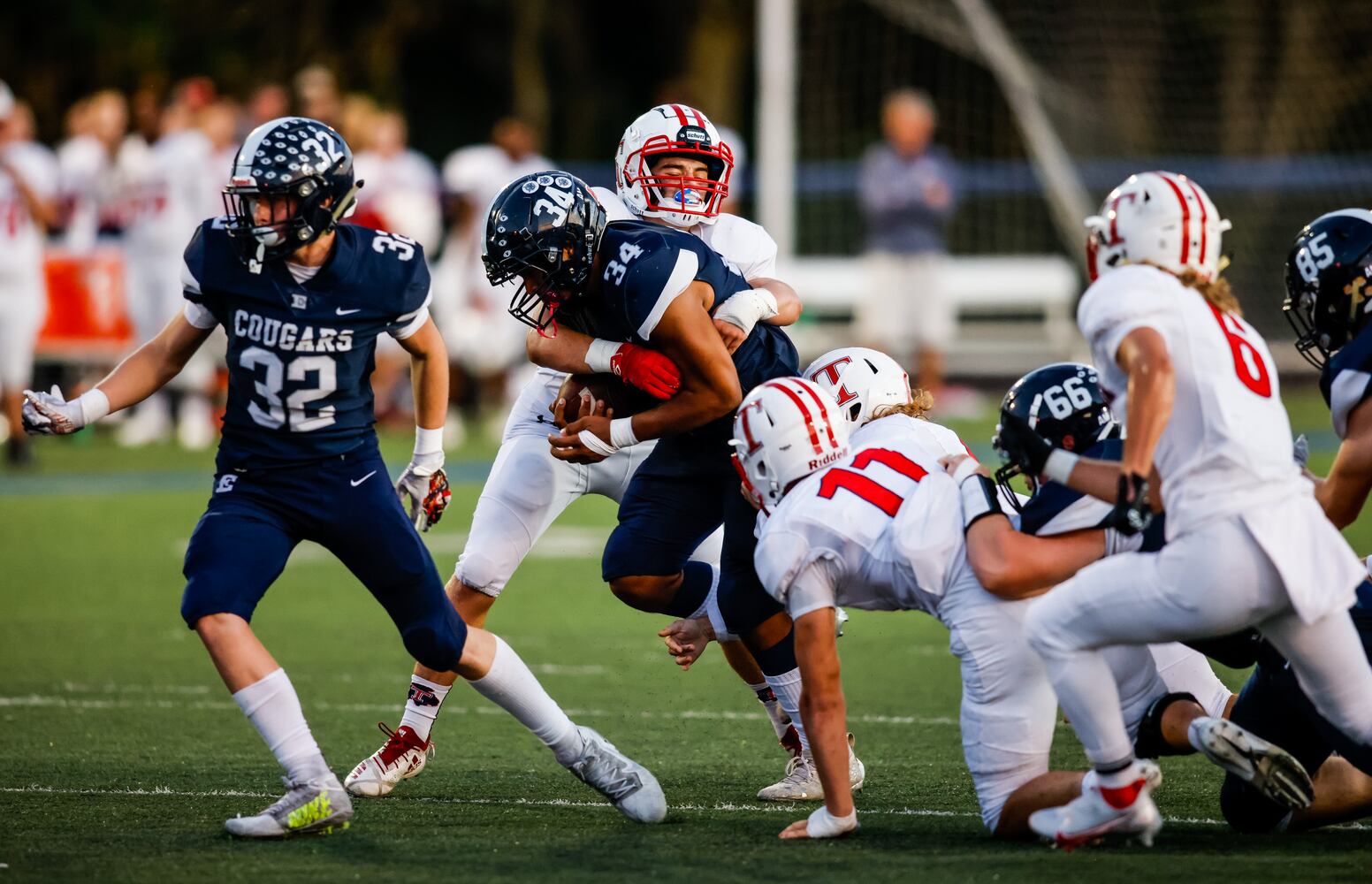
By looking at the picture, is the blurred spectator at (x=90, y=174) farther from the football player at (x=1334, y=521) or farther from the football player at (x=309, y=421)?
the football player at (x=1334, y=521)

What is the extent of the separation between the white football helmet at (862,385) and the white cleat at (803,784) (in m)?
0.94

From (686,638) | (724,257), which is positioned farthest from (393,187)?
(686,638)

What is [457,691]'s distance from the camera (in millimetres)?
7250

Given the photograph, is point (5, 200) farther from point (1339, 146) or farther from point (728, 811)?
point (1339, 146)

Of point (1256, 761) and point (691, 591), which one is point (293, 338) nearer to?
point (691, 591)

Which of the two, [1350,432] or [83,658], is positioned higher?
[1350,432]

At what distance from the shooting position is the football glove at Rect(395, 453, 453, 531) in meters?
5.44

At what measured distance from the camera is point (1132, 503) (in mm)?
4133

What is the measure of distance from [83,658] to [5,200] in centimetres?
643

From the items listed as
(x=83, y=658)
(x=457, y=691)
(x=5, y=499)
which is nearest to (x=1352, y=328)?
(x=457, y=691)

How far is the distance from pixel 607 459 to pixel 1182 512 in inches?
88.9

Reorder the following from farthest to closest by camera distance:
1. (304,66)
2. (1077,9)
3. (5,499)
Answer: (304,66)
(1077,9)
(5,499)

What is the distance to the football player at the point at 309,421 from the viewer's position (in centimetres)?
488

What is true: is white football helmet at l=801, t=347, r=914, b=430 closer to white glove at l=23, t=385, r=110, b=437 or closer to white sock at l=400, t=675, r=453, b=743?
white sock at l=400, t=675, r=453, b=743
